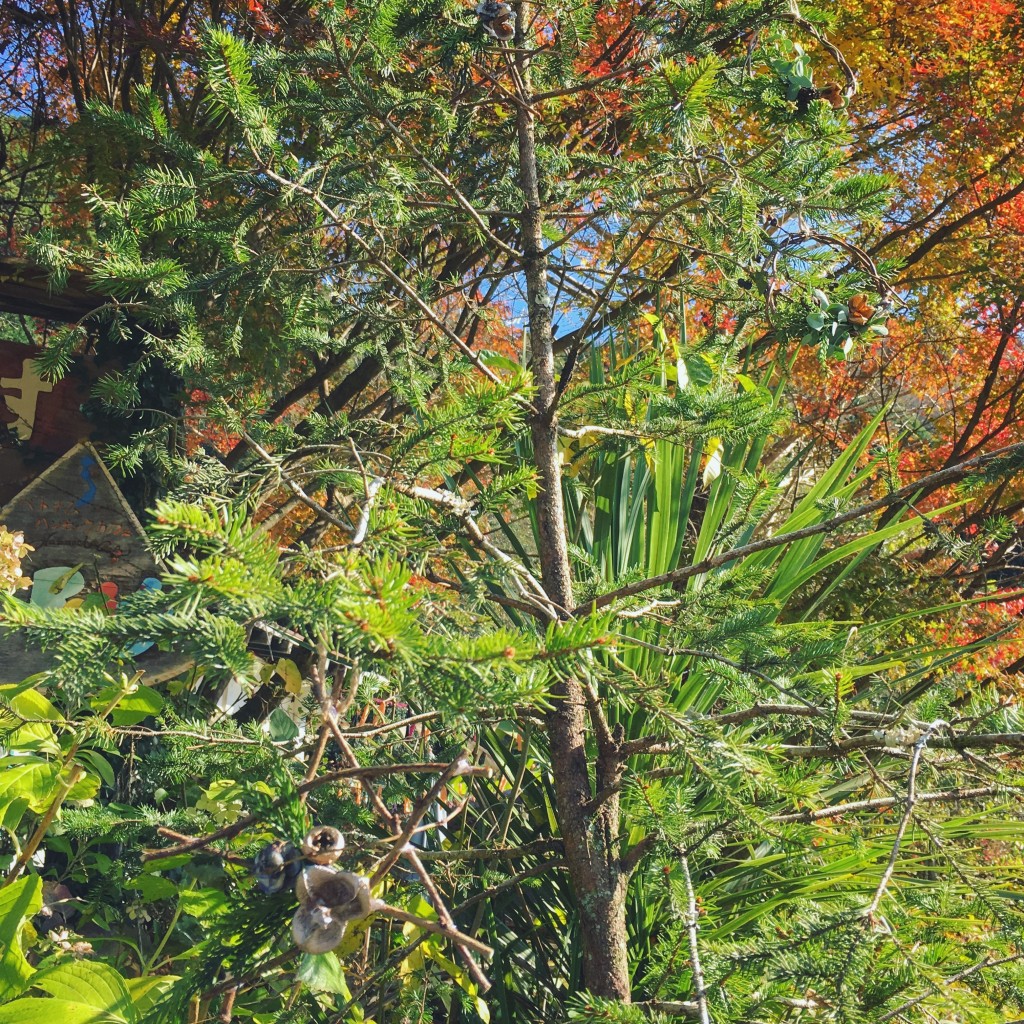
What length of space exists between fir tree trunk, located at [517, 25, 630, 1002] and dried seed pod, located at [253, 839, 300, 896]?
50 centimetres

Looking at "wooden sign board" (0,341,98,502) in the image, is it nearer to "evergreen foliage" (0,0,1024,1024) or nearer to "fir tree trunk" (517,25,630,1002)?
"evergreen foliage" (0,0,1024,1024)

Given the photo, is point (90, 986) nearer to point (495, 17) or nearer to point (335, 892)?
point (335, 892)

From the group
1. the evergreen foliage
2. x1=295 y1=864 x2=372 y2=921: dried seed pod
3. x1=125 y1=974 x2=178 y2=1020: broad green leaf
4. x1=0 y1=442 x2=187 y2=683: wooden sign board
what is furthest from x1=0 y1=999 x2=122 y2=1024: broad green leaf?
x1=0 y1=442 x2=187 y2=683: wooden sign board

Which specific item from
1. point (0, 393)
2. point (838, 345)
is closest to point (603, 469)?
point (838, 345)

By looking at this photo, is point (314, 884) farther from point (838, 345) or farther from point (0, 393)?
point (0, 393)

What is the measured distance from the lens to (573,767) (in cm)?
130

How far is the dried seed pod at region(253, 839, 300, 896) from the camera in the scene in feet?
2.34

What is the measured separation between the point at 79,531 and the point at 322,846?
7.26 ft

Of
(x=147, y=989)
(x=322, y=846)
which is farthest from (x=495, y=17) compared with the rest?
(x=147, y=989)

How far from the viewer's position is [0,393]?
2748 millimetres

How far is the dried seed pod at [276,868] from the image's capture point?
0.71 m

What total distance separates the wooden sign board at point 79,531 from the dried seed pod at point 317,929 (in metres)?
2.09

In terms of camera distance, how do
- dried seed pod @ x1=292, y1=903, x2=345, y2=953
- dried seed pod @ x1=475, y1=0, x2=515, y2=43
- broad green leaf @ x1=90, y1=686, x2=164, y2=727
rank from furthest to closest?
broad green leaf @ x1=90, y1=686, x2=164, y2=727 < dried seed pod @ x1=475, y1=0, x2=515, y2=43 < dried seed pod @ x1=292, y1=903, x2=345, y2=953

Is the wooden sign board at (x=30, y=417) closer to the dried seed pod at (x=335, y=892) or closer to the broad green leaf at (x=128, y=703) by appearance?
the broad green leaf at (x=128, y=703)
